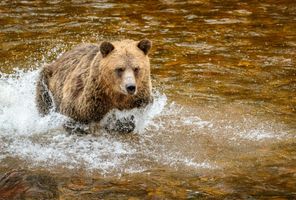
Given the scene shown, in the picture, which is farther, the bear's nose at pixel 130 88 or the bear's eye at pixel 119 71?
the bear's eye at pixel 119 71

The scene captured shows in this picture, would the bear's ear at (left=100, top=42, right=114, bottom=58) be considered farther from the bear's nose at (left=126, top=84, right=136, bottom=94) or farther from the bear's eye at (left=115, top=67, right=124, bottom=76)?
the bear's nose at (left=126, top=84, right=136, bottom=94)

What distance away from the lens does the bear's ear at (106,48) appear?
303 inches

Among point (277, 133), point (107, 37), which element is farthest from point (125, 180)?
point (107, 37)

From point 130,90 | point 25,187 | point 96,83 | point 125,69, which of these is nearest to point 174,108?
point 96,83

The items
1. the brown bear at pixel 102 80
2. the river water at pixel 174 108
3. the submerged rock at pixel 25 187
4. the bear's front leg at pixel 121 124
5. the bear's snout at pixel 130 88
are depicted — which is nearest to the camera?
the submerged rock at pixel 25 187

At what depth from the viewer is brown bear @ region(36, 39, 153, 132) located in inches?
300

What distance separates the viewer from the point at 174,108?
9688mm

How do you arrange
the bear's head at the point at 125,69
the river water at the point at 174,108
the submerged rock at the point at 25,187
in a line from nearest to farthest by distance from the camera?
the submerged rock at the point at 25,187
the river water at the point at 174,108
the bear's head at the point at 125,69

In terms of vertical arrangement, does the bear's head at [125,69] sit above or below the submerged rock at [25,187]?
above

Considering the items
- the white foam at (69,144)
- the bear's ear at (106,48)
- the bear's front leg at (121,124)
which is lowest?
the white foam at (69,144)

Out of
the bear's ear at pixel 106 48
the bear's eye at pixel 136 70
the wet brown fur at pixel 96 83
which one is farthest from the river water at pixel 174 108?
the bear's ear at pixel 106 48

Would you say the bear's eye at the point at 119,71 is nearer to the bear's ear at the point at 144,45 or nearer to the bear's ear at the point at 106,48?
the bear's ear at the point at 106,48

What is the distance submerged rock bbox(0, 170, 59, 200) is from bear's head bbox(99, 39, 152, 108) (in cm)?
148

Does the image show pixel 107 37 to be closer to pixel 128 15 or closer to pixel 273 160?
pixel 128 15
